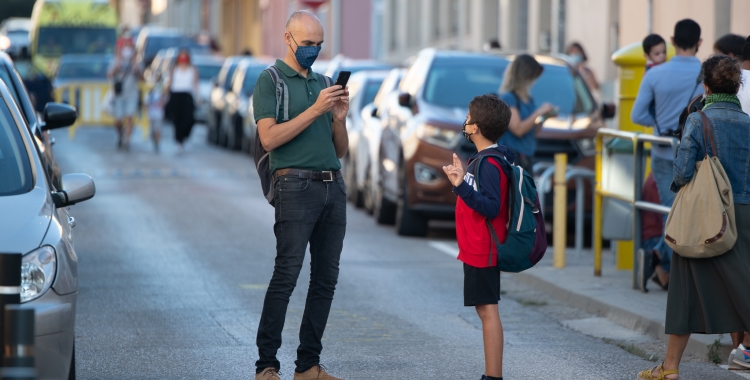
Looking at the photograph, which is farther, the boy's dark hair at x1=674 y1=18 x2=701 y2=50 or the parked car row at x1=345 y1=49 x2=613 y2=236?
the parked car row at x1=345 y1=49 x2=613 y2=236

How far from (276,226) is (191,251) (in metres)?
5.96

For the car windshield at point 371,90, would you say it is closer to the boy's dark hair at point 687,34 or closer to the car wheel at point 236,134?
the boy's dark hair at point 687,34

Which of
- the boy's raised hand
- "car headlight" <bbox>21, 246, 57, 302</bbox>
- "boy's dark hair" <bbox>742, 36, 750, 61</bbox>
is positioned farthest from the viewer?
"boy's dark hair" <bbox>742, 36, 750, 61</bbox>

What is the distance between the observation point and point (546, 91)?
14008 millimetres

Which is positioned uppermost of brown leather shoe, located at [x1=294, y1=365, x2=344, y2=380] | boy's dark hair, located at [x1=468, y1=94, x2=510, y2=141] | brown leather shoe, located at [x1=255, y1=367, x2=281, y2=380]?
boy's dark hair, located at [x1=468, y1=94, x2=510, y2=141]

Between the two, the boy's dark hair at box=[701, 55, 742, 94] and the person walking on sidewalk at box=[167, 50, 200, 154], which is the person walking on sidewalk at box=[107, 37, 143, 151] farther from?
the boy's dark hair at box=[701, 55, 742, 94]

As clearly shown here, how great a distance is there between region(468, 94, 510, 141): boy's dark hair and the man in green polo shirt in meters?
0.60

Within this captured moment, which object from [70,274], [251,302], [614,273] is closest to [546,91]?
[614,273]

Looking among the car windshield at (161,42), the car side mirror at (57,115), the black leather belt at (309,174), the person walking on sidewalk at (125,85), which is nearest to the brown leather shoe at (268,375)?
the black leather belt at (309,174)

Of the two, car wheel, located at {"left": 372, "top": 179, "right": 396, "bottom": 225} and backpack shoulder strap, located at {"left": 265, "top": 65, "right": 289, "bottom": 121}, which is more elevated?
backpack shoulder strap, located at {"left": 265, "top": 65, "right": 289, "bottom": 121}

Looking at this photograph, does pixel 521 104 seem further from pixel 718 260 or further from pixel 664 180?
pixel 718 260

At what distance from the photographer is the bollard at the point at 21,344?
12.7 ft

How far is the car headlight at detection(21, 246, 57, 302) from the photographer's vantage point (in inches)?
211

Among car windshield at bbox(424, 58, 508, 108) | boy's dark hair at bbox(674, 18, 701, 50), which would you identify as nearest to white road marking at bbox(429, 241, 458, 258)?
car windshield at bbox(424, 58, 508, 108)
